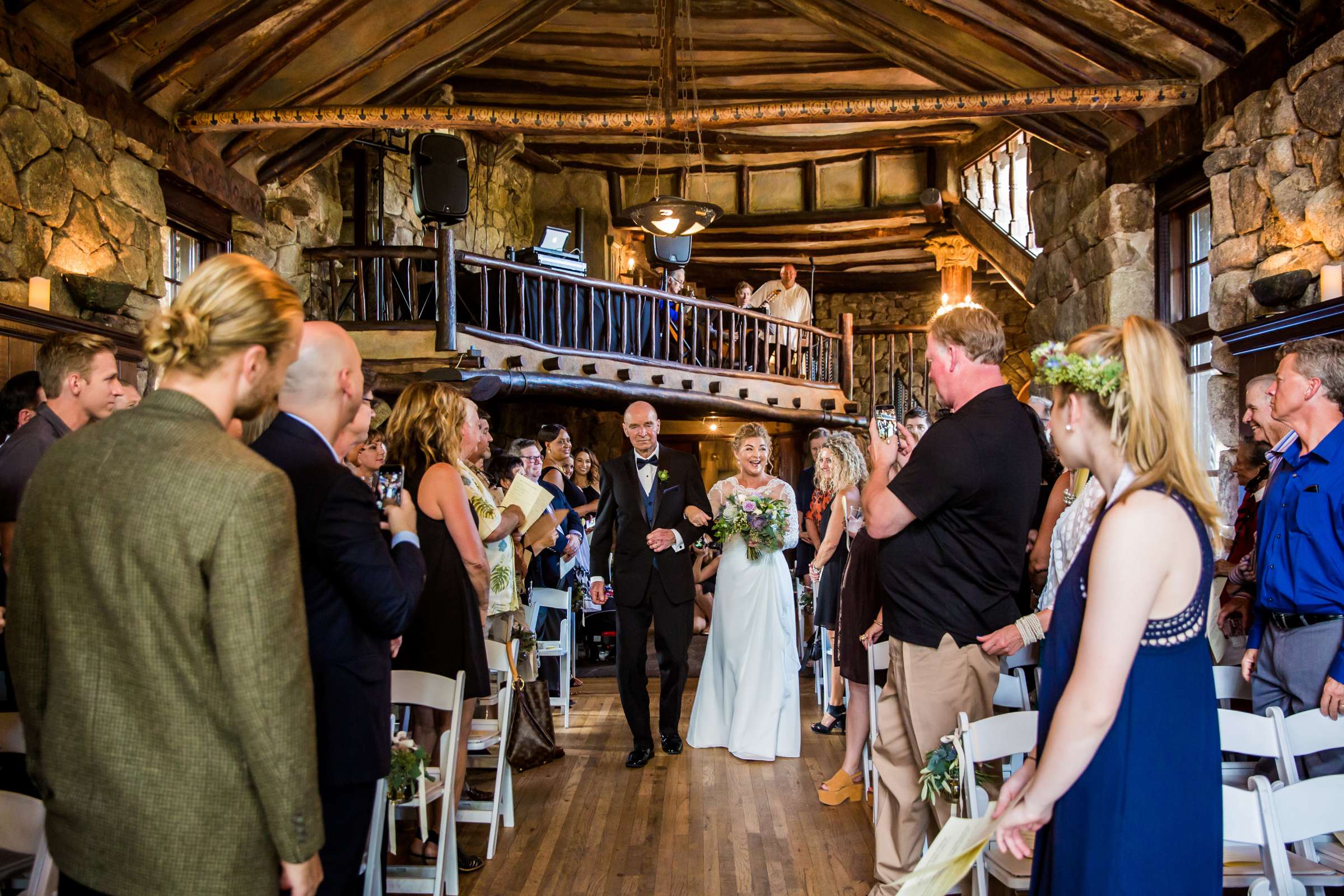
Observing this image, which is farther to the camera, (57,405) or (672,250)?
(672,250)

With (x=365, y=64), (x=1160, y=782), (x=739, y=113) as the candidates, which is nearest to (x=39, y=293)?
(x=365, y=64)

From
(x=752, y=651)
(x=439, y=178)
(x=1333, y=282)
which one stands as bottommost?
(x=752, y=651)

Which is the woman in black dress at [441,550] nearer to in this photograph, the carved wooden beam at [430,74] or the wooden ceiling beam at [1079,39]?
the wooden ceiling beam at [1079,39]

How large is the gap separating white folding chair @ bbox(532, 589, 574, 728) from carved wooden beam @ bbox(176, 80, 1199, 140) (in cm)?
334

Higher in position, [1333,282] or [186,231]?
[186,231]

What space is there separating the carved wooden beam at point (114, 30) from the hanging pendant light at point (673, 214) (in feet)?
10.7

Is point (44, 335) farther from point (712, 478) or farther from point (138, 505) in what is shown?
point (712, 478)

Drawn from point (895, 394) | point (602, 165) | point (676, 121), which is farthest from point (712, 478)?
point (676, 121)

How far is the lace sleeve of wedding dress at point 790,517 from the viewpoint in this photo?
4961 mm

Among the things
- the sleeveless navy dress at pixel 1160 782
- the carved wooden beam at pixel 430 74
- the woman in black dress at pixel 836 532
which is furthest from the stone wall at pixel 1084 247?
the sleeveless navy dress at pixel 1160 782

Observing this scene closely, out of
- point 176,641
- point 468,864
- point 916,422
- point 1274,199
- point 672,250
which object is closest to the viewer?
point 176,641

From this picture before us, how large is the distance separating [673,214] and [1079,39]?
9.97 ft

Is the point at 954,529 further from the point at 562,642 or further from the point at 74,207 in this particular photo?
the point at 74,207

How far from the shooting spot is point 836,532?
5172mm
